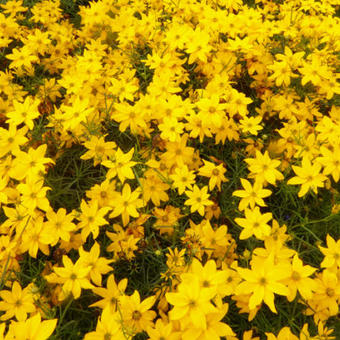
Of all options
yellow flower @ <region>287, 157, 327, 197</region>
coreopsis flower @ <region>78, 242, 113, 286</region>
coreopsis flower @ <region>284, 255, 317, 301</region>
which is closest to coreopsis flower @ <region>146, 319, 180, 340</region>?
coreopsis flower @ <region>78, 242, 113, 286</region>

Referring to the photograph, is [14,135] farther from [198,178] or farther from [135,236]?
[198,178]

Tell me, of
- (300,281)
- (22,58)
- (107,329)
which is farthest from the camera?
(22,58)

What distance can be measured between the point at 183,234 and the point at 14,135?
94cm

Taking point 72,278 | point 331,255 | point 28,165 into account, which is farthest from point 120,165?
point 331,255

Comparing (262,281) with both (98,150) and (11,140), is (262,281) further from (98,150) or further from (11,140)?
(11,140)

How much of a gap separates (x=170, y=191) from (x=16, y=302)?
88cm

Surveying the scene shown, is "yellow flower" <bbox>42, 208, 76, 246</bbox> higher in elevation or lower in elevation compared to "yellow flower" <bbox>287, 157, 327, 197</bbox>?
lower

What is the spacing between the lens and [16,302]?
4.09 feet

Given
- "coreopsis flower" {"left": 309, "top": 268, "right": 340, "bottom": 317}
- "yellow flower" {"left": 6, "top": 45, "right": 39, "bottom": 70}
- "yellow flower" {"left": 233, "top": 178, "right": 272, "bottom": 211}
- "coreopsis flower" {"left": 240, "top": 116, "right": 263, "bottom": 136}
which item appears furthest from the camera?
"yellow flower" {"left": 6, "top": 45, "right": 39, "bottom": 70}

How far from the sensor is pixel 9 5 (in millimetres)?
2678

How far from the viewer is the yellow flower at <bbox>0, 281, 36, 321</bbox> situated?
1.22m

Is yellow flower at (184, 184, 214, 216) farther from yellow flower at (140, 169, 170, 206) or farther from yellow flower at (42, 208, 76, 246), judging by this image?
yellow flower at (42, 208, 76, 246)

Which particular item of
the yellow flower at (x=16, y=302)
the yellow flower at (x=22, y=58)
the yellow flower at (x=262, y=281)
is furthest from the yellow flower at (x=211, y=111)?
the yellow flower at (x=22, y=58)

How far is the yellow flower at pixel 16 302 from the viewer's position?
1216 mm
